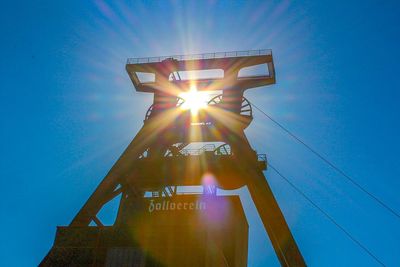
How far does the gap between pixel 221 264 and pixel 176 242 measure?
409 centimetres

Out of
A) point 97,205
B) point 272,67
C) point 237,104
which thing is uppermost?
point 272,67

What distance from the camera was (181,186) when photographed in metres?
42.0

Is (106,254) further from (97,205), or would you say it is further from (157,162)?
(157,162)

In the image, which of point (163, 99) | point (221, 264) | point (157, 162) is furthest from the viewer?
point (163, 99)

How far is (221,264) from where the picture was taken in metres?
37.1

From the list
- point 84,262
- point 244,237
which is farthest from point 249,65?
point 84,262

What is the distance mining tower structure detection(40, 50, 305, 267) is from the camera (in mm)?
37031

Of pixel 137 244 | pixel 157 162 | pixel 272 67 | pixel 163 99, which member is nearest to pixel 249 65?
pixel 272 67

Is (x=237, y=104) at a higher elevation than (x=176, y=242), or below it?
higher

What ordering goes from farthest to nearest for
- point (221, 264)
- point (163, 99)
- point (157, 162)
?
point (163, 99)
point (157, 162)
point (221, 264)

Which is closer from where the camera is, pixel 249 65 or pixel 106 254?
pixel 106 254

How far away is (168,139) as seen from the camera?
4291cm

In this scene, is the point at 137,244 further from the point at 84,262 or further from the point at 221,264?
the point at 221,264

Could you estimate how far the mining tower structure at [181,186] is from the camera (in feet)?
121
